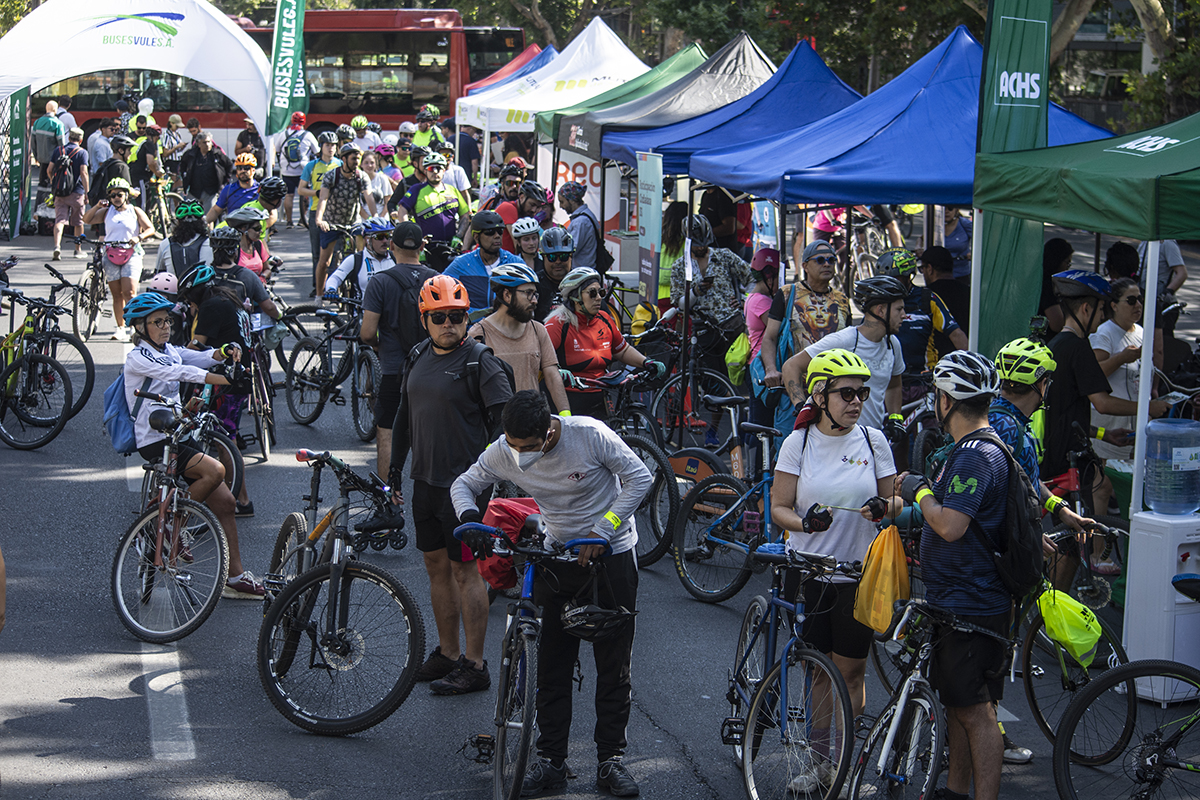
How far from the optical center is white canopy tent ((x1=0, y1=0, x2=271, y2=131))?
21.2 meters

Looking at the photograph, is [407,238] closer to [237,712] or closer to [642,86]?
[237,712]

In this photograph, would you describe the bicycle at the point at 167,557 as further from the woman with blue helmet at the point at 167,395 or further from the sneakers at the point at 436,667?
the sneakers at the point at 436,667

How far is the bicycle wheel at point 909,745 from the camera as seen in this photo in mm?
4316

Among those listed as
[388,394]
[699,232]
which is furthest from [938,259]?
[388,394]

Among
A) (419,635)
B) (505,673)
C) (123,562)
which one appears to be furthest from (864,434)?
(123,562)

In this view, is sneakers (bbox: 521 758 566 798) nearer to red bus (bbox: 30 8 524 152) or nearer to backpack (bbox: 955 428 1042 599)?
backpack (bbox: 955 428 1042 599)

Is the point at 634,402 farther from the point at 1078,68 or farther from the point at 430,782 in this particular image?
the point at 1078,68

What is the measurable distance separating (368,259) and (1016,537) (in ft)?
27.5

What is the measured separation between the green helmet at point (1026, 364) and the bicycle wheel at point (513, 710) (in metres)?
2.59

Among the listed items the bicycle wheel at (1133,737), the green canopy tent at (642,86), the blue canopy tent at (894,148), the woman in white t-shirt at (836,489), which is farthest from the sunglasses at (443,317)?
the green canopy tent at (642,86)

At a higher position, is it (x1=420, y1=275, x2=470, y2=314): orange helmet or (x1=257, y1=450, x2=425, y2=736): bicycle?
(x1=420, y1=275, x2=470, y2=314): orange helmet

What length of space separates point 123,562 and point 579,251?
6769mm

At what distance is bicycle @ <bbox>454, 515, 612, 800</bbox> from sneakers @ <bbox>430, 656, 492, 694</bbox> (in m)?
1.16

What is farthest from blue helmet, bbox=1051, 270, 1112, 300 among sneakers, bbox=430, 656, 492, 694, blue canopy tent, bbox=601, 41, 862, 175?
blue canopy tent, bbox=601, 41, 862, 175
